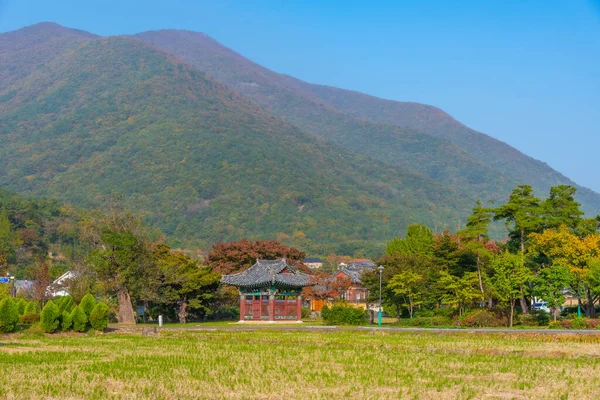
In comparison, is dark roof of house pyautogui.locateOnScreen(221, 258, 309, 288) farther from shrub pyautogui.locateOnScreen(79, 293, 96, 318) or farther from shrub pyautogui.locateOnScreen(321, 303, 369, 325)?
→ shrub pyautogui.locateOnScreen(79, 293, 96, 318)

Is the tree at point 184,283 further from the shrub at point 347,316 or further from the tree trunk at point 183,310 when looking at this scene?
the shrub at point 347,316

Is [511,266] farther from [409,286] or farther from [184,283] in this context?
[184,283]

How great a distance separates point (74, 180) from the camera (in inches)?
6437

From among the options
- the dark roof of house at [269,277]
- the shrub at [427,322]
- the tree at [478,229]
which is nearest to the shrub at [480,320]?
the shrub at [427,322]

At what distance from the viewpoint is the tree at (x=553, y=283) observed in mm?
47562

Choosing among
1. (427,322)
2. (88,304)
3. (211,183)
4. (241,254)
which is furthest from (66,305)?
(211,183)

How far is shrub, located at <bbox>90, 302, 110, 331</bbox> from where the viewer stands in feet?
125

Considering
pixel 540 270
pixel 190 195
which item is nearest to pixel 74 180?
pixel 190 195

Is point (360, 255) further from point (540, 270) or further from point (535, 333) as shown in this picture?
point (535, 333)

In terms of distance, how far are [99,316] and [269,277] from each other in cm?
1914

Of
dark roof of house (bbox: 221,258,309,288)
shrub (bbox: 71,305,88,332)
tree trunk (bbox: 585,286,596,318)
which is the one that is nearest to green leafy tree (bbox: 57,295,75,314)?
shrub (bbox: 71,305,88,332)

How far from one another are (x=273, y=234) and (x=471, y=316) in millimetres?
98416

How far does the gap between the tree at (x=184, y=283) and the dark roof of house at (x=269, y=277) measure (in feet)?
7.76

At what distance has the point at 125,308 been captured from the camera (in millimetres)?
53062
